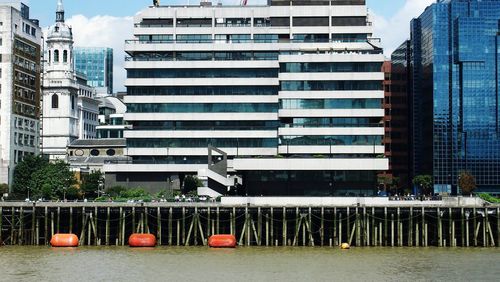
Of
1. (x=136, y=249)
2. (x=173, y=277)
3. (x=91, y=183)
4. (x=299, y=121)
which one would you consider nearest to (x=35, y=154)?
(x=91, y=183)

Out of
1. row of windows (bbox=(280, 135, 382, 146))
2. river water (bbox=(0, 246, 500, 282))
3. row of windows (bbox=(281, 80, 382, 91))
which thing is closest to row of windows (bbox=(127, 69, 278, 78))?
row of windows (bbox=(281, 80, 382, 91))

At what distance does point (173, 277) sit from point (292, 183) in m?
60.9

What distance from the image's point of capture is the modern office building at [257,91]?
156 metres

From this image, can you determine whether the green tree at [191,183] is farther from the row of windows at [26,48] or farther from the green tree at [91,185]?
the row of windows at [26,48]

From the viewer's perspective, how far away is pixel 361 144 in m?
157

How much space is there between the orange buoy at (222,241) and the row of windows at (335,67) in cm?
4710

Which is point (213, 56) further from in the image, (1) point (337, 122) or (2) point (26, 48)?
(2) point (26, 48)

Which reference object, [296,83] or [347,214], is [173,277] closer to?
[347,214]

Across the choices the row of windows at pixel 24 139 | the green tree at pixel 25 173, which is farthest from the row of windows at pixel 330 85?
the row of windows at pixel 24 139

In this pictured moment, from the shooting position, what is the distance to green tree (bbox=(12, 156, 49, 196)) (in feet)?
585

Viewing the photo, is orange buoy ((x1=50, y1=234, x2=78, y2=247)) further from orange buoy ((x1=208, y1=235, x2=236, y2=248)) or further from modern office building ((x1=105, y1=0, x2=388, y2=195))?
modern office building ((x1=105, y1=0, x2=388, y2=195))

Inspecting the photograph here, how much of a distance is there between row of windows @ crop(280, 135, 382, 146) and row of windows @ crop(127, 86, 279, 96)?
32.1 ft

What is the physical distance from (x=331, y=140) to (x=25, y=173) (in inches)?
2333

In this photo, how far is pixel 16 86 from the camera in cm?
18400
